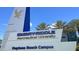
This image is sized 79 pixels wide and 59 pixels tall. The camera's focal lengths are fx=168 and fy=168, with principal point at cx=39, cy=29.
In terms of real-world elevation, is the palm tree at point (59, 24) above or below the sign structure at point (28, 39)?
above

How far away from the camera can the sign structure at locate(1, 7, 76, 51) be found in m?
1.88

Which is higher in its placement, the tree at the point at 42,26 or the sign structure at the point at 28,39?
the tree at the point at 42,26

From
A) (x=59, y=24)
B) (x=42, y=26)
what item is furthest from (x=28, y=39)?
(x=59, y=24)

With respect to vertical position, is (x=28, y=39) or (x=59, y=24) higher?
Result: (x=59, y=24)

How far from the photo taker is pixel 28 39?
1.89 meters

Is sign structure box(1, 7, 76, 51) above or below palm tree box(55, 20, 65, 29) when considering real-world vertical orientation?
below

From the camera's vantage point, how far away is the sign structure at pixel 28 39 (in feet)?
6.15

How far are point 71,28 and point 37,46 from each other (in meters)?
0.43

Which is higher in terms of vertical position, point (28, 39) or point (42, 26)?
point (42, 26)

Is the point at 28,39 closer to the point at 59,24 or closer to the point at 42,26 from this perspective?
the point at 42,26

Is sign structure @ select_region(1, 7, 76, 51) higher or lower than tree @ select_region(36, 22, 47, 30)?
lower

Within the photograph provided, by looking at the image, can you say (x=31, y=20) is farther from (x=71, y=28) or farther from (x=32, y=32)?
(x=71, y=28)

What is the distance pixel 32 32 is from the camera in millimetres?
1880
